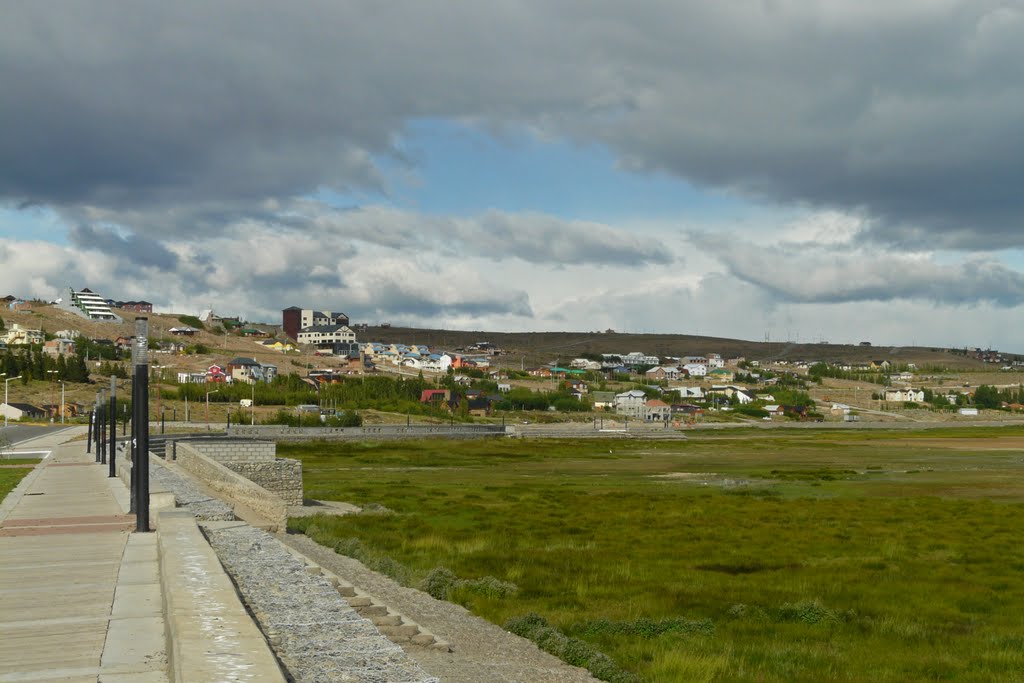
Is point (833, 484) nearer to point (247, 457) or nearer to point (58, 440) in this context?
point (247, 457)

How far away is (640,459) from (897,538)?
5663cm

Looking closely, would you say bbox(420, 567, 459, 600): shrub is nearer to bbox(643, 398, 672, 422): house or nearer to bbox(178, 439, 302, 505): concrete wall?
bbox(178, 439, 302, 505): concrete wall

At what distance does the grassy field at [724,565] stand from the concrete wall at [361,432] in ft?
150

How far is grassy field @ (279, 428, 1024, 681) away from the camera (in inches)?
670

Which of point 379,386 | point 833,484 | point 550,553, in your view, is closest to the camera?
point 550,553

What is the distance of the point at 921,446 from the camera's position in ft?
361

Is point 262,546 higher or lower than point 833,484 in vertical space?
higher

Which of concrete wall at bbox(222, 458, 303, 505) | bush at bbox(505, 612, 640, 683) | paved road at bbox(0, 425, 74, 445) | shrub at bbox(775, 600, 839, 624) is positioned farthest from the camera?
paved road at bbox(0, 425, 74, 445)

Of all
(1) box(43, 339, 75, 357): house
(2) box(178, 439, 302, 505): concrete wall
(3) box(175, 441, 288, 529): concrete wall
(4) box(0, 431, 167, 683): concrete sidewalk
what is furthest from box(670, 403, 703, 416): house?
(4) box(0, 431, 167, 683): concrete sidewalk

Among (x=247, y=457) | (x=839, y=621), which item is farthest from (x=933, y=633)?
(x=247, y=457)

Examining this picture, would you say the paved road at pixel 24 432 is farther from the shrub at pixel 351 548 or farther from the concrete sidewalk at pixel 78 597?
the concrete sidewalk at pixel 78 597

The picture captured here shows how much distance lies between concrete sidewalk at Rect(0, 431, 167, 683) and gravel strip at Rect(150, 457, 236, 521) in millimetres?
1245

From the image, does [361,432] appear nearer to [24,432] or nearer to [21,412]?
[24,432]

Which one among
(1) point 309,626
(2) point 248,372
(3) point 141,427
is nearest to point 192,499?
(3) point 141,427
